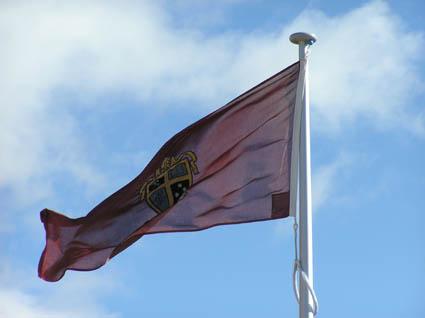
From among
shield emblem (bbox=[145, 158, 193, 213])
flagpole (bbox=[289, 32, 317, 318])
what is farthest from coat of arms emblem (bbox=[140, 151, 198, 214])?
flagpole (bbox=[289, 32, 317, 318])

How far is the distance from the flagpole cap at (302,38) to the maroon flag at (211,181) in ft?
1.24

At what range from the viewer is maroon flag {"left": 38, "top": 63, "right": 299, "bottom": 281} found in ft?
48.9

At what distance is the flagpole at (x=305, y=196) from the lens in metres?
13.6

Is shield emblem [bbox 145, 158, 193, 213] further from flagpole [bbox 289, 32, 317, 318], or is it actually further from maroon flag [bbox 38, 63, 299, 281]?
flagpole [bbox 289, 32, 317, 318]

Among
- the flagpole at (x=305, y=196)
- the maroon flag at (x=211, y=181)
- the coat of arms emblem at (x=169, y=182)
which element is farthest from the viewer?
the coat of arms emblem at (x=169, y=182)

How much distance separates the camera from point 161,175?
54.1 feet

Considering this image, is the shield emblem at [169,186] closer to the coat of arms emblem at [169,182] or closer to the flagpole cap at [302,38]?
the coat of arms emblem at [169,182]

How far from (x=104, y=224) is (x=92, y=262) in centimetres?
62

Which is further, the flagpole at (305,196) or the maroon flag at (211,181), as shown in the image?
the maroon flag at (211,181)

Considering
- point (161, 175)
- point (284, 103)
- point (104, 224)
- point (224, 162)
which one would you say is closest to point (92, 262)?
point (104, 224)

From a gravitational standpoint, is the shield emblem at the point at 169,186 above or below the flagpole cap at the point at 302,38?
below

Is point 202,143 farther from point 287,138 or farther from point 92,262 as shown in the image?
point 92,262

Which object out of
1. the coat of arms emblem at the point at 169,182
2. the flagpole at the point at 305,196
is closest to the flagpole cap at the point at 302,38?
the flagpole at the point at 305,196

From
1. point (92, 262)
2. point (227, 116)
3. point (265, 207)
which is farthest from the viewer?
point (92, 262)
